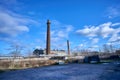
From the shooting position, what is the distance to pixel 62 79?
124 ft

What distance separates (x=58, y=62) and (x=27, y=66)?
25673 millimetres

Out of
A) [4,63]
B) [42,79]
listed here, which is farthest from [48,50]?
[42,79]

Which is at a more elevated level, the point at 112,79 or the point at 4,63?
the point at 4,63

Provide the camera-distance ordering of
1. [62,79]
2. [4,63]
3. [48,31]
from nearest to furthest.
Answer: [62,79]
[4,63]
[48,31]

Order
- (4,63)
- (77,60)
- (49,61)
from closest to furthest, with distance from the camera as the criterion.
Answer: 1. (4,63)
2. (49,61)
3. (77,60)

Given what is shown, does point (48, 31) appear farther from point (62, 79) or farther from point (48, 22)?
point (62, 79)

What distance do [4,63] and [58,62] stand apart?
130ft

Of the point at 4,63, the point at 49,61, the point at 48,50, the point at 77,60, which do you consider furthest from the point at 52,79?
the point at 77,60

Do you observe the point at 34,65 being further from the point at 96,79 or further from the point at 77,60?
the point at 96,79

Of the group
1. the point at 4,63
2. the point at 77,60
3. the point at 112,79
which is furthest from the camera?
the point at 77,60

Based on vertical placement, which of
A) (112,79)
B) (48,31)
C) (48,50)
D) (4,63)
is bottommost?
(112,79)

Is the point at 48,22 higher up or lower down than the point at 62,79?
higher up

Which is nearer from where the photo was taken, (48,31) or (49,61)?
(49,61)

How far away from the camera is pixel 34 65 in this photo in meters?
89.6
